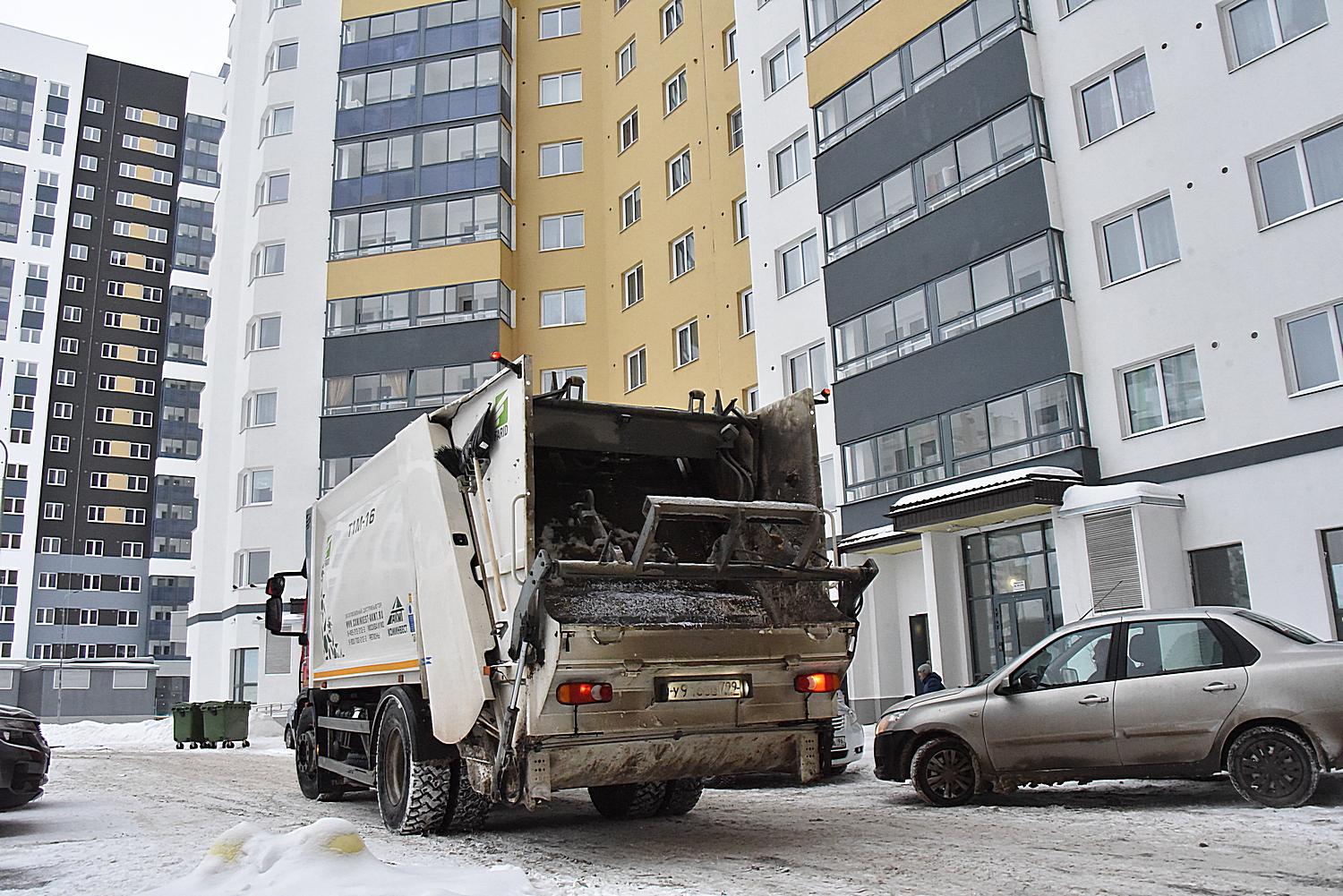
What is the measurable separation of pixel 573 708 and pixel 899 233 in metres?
18.1

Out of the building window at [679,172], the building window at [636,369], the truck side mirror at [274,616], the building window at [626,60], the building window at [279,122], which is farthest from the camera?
the building window at [279,122]

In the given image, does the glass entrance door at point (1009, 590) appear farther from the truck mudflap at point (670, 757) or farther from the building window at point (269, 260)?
the building window at point (269, 260)

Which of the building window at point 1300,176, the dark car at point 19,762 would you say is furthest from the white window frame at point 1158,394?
the dark car at point 19,762

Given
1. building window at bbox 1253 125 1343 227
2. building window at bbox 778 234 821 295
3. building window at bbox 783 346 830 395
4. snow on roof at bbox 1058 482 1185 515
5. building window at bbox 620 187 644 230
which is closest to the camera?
building window at bbox 1253 125 1343 227

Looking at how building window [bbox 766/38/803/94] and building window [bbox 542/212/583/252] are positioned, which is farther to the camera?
building window [bbox 542/212/583/252]

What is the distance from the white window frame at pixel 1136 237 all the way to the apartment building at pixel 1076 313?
0.13 ft

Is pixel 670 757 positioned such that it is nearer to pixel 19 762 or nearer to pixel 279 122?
pixel 19 762

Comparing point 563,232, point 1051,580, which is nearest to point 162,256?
point 563,232

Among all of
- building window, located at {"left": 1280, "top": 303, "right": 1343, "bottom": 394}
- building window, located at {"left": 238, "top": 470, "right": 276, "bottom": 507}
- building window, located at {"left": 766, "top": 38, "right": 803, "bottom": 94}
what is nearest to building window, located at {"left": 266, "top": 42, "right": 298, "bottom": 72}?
building window, located at {"left": 238, "top": 470, "right": 276, "bottom": 507}

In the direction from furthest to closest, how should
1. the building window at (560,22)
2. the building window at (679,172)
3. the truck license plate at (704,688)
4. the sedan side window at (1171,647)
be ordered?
the building window at (560,22) < the building window at (679,172) < the sedan side window at (1171,647) < the truck license plate at (704,688)

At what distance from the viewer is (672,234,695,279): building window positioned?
31641mm

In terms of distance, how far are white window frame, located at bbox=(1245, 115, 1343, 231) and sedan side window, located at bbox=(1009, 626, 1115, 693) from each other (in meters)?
10.2

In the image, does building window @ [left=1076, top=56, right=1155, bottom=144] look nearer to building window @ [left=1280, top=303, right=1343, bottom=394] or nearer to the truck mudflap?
building window @ [left=1280, top=303, right=1343, bottom=394]

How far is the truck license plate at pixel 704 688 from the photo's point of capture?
7.26 metres
